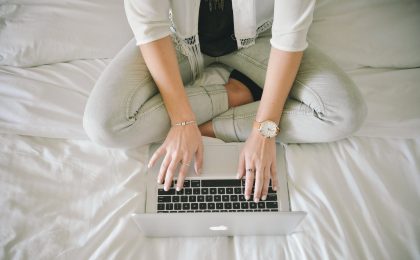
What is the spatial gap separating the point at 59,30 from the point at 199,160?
27.6 inches

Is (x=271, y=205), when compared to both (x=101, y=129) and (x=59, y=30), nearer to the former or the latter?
(x=101, y=129)

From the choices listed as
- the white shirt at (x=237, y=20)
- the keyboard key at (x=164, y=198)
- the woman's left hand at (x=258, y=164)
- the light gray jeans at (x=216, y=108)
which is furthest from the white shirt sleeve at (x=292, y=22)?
the keyboard key at (x=164, y=198)

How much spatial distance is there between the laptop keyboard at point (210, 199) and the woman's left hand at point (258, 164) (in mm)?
24

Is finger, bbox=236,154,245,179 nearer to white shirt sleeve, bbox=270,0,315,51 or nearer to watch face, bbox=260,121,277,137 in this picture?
watch face, bbox=260,121,277,137

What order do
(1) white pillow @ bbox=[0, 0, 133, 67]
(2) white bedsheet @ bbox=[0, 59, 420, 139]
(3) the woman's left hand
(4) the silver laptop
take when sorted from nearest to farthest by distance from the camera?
(4) the silver laptop → (3) the woman's left hand → (2) white bedsheet @ bbox=[0, 59, 420, 139] → (1) white pillow @ bbox=[0, 0, 133, 67]

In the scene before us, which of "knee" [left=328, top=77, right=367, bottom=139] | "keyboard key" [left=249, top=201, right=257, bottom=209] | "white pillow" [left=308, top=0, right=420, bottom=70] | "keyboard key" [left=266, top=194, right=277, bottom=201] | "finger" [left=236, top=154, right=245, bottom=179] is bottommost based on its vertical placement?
"keyboard key" [left=249, top=201, right=257, bottom=209]

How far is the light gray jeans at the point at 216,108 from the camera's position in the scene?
878mm

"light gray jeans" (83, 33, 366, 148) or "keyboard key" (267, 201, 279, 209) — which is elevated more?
"light gray jeans" (83, 33, 366, 148)

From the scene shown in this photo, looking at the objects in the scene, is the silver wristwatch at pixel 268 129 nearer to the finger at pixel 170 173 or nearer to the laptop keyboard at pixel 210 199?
the laptop keyboard at pixel 210 199

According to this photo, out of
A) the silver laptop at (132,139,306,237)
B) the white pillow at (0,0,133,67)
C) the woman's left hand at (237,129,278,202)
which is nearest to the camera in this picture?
the silver laptop at (132,139,306,237)

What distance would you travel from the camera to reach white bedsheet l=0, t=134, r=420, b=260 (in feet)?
2.71

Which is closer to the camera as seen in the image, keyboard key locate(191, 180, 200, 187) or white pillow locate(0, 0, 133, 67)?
keyboard key locate(191, 180, 200, 187)

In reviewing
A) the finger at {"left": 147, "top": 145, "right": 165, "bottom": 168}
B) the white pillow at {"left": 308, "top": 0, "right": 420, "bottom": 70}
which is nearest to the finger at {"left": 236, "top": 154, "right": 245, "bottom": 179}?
the finger at {"left": 147, "top": 145, "right": 165, "bottom": 168}

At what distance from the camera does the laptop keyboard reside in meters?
0.84
